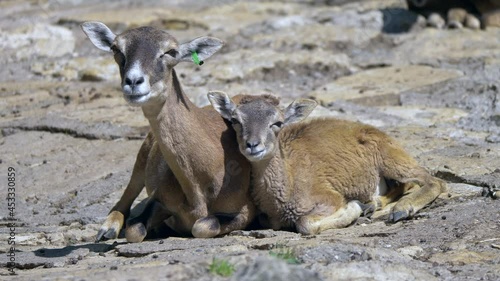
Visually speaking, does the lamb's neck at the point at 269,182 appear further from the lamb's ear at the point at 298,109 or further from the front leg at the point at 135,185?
the front leg at the point at 135,185

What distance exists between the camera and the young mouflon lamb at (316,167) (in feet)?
29.2

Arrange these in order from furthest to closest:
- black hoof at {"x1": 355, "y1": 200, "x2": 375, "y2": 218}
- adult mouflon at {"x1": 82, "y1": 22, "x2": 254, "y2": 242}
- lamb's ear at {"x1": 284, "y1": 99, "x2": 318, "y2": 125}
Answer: black hoof at {"x1": 355, "y1": 200, "x2": 375, "y2": 218}
lamb's ear at {"x1": 284, "y1": 99, "x2": 318, "y2": 125}
adult mouflon at {"x1": 82, "y1": 22, "x2": 254, "y2": 242}

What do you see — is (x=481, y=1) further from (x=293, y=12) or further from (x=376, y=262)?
(x=376, y=262)

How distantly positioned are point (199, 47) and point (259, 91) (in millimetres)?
3725

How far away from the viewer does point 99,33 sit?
8.95 metres

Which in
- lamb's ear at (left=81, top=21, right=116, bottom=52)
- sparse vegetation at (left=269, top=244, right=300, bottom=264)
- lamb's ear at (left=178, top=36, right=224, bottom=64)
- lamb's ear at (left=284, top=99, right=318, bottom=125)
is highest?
lamb's ear at (left=81, top=21, right=116, bottom=52)

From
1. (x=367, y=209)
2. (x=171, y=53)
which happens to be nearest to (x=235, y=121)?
(x=171, y=53)

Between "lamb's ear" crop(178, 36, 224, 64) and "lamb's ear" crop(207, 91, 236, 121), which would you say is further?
"lamb's ear" crop(207, 91, 236, 121)

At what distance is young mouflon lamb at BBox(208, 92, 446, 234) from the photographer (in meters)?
8.91

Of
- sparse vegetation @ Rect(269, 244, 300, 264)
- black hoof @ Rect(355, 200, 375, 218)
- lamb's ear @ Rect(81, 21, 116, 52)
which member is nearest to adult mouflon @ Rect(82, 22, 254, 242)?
lamb's ear @ Rect(81, 21, 116, 52)

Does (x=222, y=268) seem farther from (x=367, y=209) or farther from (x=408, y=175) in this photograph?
(x=408, y=175)

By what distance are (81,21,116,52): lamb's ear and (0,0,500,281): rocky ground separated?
1.67 m

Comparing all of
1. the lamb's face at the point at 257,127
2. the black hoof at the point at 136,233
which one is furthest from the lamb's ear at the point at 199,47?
the black hoof at the point at 136,233

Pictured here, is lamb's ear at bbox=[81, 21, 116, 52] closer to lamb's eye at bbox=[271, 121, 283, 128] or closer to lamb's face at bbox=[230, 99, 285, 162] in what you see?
lamb's face at bbox=[230, 99, 285, 162]
